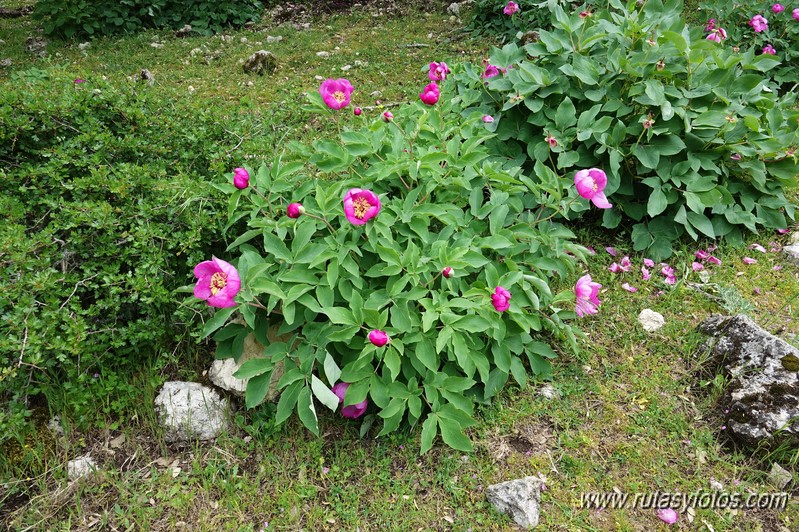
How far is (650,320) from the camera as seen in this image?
3.02 meters

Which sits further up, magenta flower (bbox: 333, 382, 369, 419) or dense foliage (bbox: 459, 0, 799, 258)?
dense foliage (bbox: 459, 0, 799, 258)

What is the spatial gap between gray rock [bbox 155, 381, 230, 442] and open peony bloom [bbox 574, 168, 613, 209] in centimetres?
193

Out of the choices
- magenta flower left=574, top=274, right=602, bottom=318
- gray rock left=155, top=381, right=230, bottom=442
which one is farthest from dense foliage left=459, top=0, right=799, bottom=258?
gray rock left=155, top=381, right=230, bottom=442

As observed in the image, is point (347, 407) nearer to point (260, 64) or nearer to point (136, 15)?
point (260, 64)

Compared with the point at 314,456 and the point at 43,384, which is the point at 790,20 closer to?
the point at 314,456

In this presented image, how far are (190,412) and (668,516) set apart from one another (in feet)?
6.81

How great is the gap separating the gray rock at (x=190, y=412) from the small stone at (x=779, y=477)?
7.75 feet

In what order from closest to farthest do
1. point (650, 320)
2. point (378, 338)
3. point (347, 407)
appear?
1. point (378, 338)
2. point (347, 407)
3. point (650, 320)

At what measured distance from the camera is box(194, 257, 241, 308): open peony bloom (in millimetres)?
2057

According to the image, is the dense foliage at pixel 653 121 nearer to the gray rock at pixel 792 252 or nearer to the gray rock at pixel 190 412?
the gray rock at pixel 792 252

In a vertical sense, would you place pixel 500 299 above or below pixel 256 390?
above

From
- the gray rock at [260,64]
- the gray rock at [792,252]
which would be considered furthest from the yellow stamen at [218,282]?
the gray rock at [260,64]

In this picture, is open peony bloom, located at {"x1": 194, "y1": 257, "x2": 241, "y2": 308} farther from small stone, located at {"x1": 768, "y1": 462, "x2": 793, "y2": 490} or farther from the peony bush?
small stone, located at {"x1": 768, "y1": 462, "x2": 793, "y2": 490}

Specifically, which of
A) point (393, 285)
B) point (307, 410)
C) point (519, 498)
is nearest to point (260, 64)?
point (393, 285)
